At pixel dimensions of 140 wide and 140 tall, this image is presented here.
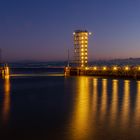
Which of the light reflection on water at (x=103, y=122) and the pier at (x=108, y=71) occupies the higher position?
the pier at (x=108, y=71)

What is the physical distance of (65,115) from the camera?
14.3 metres

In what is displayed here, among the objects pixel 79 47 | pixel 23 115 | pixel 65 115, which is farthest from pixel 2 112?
pixel 79 47

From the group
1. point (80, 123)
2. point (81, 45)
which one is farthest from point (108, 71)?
point (80, 123)

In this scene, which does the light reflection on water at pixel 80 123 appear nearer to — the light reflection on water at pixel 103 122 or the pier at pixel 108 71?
the light reflection on water at pixel 103 122

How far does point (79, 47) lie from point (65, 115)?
52189 millimetres

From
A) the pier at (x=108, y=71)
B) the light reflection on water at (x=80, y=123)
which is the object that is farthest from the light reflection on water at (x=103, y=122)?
the pier at (x=108, y=71)

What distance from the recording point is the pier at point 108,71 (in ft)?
172

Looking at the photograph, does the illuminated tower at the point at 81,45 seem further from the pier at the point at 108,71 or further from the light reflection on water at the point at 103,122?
the light reflection on water at the point at 103,122

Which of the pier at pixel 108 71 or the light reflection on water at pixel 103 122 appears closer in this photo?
the light reflection on water at pixel 103 122

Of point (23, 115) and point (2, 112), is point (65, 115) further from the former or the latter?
point (2, 112)

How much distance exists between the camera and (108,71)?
2345 inches

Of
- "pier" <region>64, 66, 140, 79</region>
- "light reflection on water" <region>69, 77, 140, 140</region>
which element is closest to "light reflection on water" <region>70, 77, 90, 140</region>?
"light reflection on water" <region>69, 77, 140, 140</region>

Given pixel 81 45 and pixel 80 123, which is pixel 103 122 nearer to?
pixel 80 123

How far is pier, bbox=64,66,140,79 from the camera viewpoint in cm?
5256
